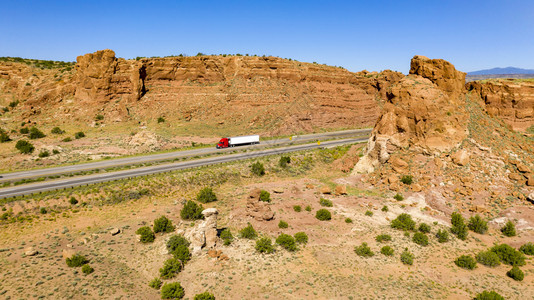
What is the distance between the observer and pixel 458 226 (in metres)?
27.0

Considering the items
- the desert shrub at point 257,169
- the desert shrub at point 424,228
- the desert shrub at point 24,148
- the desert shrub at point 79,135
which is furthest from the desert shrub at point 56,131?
the desert shrub at point 424,228

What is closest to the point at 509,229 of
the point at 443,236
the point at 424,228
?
Result: the point at 443,236

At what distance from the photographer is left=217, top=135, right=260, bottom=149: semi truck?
58250mm

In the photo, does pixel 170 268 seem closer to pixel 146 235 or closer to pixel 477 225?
pixel 146 235

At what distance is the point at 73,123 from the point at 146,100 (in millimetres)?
18992

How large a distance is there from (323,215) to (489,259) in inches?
575

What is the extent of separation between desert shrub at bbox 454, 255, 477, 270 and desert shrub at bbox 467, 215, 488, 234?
262 inches

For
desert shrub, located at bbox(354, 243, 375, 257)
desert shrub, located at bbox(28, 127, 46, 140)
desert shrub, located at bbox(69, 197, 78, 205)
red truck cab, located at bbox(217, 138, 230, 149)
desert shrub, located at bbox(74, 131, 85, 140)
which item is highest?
desert shrub, located at bbox(28, 127, 46, 140)

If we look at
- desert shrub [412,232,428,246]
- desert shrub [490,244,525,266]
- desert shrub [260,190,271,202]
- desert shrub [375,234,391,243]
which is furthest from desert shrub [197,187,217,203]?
desert shrub [490,244,525,266]

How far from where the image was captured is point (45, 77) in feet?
247

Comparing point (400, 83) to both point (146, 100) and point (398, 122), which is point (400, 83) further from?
point (146, 100)

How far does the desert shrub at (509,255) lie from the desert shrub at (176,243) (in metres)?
27.7

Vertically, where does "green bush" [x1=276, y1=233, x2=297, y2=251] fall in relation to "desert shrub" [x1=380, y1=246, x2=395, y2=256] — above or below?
above

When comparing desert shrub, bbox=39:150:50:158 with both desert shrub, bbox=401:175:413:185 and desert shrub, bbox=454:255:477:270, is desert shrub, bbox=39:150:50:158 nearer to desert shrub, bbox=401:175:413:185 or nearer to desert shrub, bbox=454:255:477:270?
desert shrub, bbox=401:175:413:185
